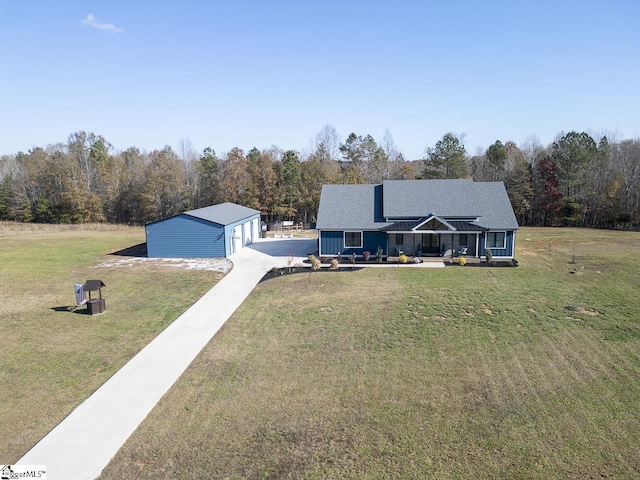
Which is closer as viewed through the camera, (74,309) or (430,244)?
(74,309)

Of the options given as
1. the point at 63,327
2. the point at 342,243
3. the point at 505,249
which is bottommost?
the point at 63,327

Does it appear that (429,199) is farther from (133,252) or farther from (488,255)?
(133,252)

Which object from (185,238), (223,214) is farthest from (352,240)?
(185,238)

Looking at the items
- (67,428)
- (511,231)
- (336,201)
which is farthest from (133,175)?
(67,428)

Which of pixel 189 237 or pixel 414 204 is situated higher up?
pixel 414 204

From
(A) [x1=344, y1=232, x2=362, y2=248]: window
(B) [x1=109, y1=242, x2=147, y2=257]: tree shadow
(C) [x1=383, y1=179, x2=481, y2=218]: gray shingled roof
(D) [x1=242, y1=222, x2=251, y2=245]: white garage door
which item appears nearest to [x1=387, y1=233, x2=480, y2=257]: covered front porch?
(C) [x1=383, y1=179, x2=481, y2=218]: gray shingled roof

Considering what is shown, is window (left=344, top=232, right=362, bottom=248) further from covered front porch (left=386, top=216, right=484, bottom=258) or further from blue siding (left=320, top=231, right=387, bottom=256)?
covered front porch (left=386, top=216, right=484, bottom=258)

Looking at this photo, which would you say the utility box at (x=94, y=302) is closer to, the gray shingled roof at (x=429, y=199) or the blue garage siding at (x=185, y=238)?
the blue garage siding at (x=185, y=238)
